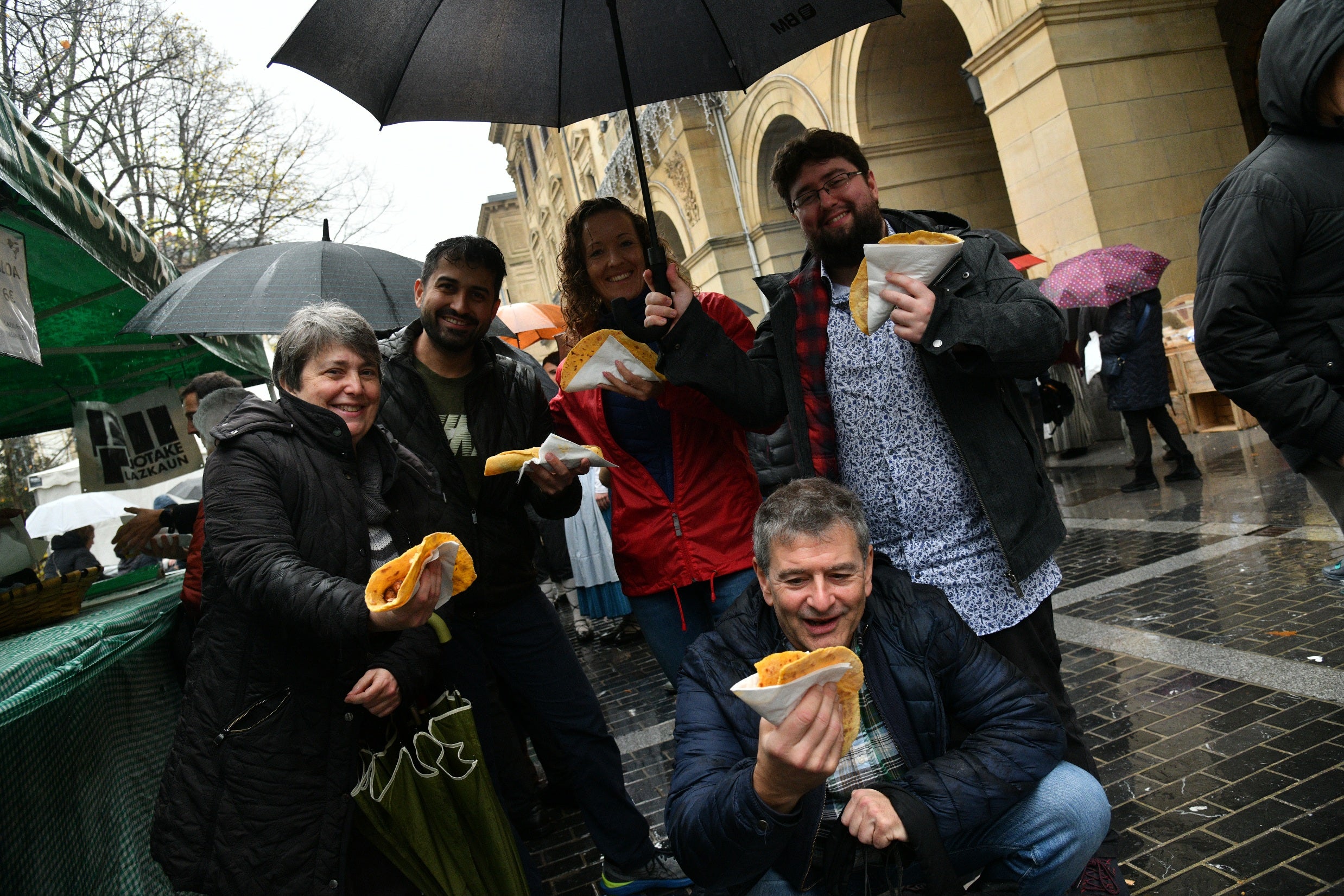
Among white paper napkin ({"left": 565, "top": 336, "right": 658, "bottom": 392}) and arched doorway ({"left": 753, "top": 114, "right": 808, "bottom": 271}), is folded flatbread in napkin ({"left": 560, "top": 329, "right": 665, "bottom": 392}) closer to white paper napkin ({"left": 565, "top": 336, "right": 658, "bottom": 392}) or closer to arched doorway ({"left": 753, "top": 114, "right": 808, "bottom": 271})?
white paper napkin ({"left": 565, "top": 336, "right": 658, "bottom": 392})

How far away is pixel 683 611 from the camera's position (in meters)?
3.04

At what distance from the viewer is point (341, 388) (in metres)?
2.58

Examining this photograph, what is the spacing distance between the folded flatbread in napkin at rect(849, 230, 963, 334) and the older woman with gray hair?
4.17 ft

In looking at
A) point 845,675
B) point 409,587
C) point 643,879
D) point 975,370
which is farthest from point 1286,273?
A: point 643,879

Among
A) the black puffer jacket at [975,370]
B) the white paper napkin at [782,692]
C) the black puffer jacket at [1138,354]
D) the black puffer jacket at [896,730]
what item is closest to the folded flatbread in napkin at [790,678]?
the white paper napkin at [782,692]

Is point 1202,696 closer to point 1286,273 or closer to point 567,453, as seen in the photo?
point 1286,273

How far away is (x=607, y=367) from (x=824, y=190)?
85cm

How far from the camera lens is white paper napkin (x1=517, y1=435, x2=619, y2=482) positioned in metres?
2.77

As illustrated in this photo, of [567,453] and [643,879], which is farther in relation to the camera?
[643,879]

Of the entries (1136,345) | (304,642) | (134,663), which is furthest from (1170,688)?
(1136,345)

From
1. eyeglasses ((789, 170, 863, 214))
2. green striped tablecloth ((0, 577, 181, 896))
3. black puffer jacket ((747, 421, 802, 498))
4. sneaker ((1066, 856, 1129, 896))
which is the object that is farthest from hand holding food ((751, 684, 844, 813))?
black puffer jacket ((747, 421, 802, 498))

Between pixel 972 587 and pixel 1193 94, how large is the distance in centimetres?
1050

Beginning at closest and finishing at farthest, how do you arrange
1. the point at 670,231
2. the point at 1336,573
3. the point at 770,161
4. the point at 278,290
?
the point at 278,290
the point at 1336,573
the point at 770,161
the point at 670,231

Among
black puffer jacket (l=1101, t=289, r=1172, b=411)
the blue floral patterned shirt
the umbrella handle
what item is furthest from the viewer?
black puffer jacket (l=1101, t=289, r=1172, b=411)
